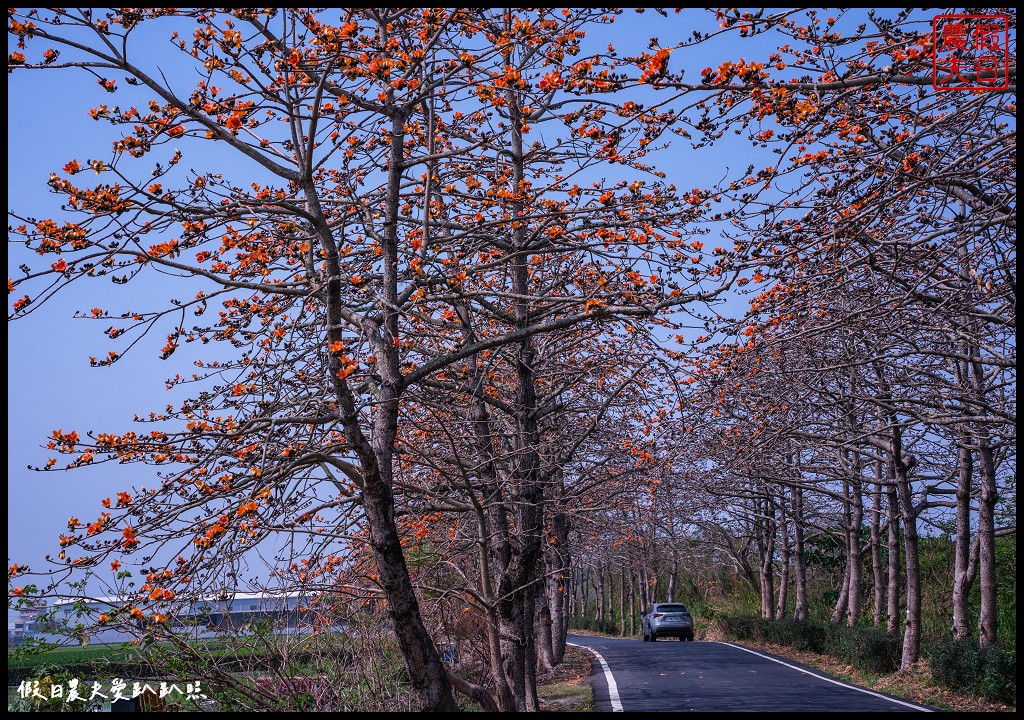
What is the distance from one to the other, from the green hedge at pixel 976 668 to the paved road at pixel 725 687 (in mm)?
1010

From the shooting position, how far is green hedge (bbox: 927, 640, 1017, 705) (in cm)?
1212

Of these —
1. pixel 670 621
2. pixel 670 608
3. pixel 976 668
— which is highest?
pixel 976 668

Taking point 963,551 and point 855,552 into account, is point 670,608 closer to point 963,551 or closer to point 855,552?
point 855,552

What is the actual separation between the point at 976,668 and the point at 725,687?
4.28 m

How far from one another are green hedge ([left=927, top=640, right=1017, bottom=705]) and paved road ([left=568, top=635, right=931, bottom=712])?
1010 millimetres

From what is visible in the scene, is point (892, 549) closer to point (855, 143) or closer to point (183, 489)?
point (855, 143)

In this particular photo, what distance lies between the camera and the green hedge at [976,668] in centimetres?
1212

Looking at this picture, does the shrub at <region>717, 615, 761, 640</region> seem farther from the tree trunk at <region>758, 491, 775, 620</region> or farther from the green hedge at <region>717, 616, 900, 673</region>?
the tree trunk at <region>758, 491, 775, 620</region>

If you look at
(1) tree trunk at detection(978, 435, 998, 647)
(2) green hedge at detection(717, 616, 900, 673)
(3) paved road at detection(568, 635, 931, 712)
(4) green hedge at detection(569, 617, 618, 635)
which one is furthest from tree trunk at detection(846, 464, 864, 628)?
(4) green hedge at detection(569, 617, 618, 635)

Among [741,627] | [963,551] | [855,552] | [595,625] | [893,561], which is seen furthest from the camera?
[595,625]

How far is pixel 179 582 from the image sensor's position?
6.05m

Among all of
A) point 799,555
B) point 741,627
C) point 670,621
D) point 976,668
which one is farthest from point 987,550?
point 670,621

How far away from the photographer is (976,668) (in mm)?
12945

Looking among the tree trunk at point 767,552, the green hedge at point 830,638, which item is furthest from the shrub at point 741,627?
the tree trunk at point 767,552
